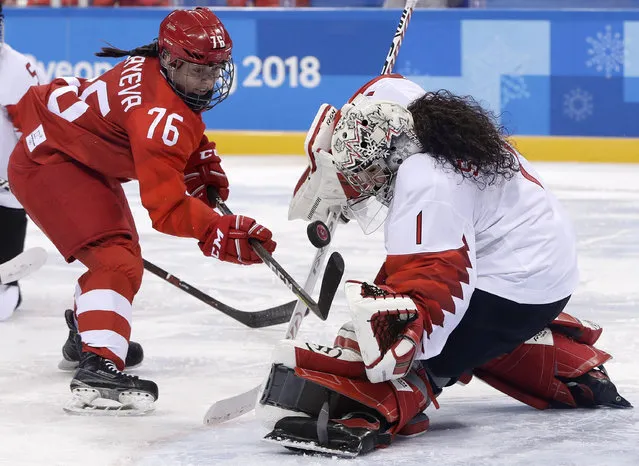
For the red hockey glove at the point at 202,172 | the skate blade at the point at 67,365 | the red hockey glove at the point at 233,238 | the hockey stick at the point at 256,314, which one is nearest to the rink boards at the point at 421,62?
the hockey stick at the point at 256,314

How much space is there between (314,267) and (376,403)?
2.06 ft

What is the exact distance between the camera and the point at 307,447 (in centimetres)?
222

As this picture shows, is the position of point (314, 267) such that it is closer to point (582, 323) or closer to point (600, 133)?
point (582, 323)

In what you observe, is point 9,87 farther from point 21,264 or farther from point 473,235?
point 473,235

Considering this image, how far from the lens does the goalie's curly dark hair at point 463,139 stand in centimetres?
228

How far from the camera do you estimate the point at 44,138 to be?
9.61 ft

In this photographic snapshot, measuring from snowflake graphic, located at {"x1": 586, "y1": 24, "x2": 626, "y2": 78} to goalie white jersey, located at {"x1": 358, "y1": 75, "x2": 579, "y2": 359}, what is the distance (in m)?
4.63

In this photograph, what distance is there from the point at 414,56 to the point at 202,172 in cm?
420

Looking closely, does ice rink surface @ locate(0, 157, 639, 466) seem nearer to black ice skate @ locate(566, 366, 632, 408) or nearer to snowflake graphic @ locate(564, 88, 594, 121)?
black ice skate @ locate(566, 366, 632, 408)

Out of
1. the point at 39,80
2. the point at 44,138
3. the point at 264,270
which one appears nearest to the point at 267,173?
the point at 264,270

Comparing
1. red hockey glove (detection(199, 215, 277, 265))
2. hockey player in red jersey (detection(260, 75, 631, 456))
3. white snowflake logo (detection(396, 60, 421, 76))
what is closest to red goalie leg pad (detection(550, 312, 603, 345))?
hockey player in red jersey (detection(260, 75, 631, 456))

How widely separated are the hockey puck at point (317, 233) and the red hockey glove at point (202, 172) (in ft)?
2.43

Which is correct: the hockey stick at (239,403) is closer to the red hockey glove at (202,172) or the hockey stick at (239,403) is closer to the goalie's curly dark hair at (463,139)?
the goalie's curly dark hair at (463,139)

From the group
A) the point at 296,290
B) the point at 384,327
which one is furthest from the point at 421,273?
the point at 296,290
